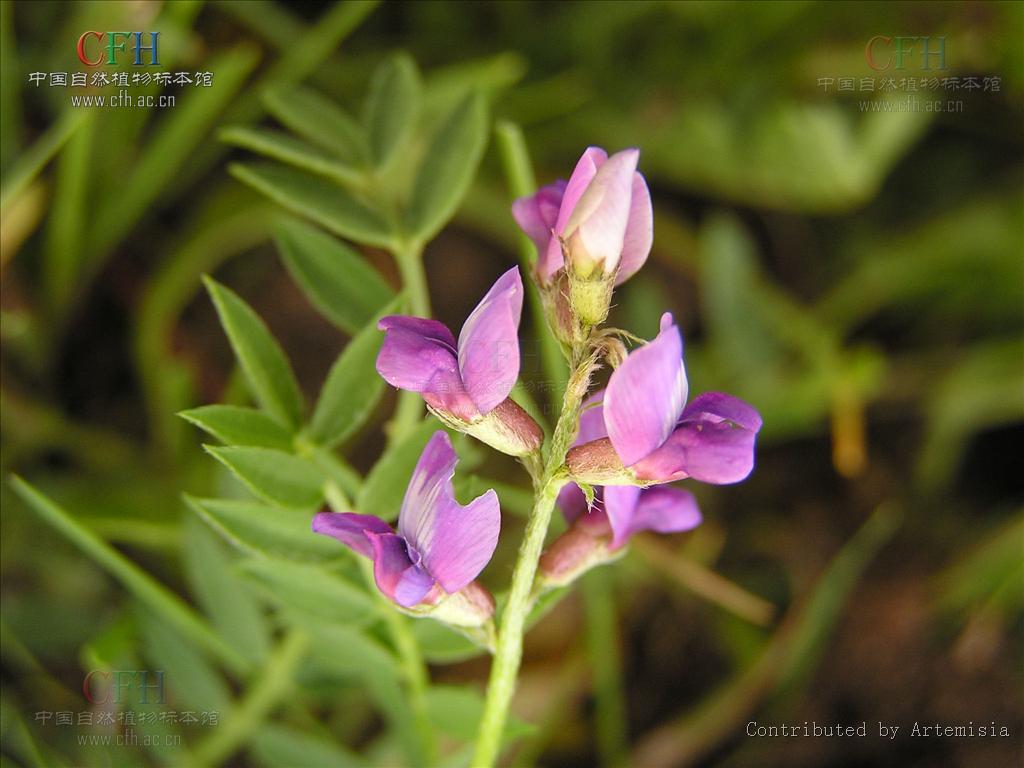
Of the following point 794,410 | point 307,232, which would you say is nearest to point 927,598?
point 794,410

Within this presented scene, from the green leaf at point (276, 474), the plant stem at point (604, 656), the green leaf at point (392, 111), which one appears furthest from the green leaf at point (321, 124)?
the plant stem at point (604, 656)

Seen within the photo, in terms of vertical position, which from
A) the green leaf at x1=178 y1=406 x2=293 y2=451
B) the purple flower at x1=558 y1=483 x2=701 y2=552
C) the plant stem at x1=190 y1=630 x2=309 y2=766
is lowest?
the plant stem at x1=190 y1=630 x2=309 y2=766

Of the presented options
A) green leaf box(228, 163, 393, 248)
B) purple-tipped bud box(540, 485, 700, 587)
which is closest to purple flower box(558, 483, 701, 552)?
purple-tipped bud box(540, 485, 700, 587)

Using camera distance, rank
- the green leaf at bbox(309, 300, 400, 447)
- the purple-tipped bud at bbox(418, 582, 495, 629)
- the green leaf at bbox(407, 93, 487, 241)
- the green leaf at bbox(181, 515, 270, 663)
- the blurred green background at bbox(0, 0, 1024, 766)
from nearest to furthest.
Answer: the purple-tipped bud at bbox(418, 582, 495, 629) → the green leaf at bbox(309, 300, 400, 447) → the green leaf at bbox(407, 93, 487, 241) → the green leaf at bbox(181, 515, 270, 663) → the blurred green background at bbox(0, 0, 1024, 766)

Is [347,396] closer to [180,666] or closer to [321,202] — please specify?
[321,202]

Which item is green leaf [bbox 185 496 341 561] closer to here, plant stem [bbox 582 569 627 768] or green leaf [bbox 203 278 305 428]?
green leaf [bbox 203 278 305 428]

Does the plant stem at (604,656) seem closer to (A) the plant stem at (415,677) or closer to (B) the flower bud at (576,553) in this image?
(A) the plant stem at (415,677)
